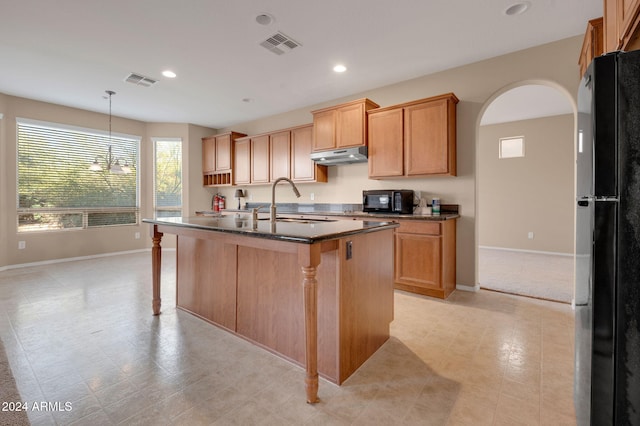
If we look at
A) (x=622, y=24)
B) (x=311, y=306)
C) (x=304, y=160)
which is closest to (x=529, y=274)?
(x=622, y=24)

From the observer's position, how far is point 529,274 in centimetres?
434

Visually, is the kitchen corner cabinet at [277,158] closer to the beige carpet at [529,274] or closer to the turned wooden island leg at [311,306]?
the beige carpet at [529,274]

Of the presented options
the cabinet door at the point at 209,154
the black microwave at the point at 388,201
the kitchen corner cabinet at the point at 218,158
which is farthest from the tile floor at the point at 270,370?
the cabinet door at the point at 209,154

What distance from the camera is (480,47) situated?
324 centimetres

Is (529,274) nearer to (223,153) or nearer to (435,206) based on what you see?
(435,206)

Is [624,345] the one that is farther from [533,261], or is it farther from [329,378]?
[533,261]

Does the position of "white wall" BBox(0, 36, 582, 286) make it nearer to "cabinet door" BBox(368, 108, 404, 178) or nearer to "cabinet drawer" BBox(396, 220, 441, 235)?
"cabinet door" BBox(368, 108, 404, 178)

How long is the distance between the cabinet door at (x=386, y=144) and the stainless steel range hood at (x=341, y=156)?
152 millimetres

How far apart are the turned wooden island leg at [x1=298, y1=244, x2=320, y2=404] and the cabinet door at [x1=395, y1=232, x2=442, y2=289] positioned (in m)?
2.10

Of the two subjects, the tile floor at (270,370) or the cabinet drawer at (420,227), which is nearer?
the tile floor at (270,370)

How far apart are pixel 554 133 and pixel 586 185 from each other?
5957 mm

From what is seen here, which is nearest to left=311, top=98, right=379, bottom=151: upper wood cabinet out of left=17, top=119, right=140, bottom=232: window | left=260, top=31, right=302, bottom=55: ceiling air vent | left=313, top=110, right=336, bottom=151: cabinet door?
left=313, top=110, right=336, bottom=151: cabinet door

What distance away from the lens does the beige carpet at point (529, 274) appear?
353cm

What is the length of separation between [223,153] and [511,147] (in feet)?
20.4
